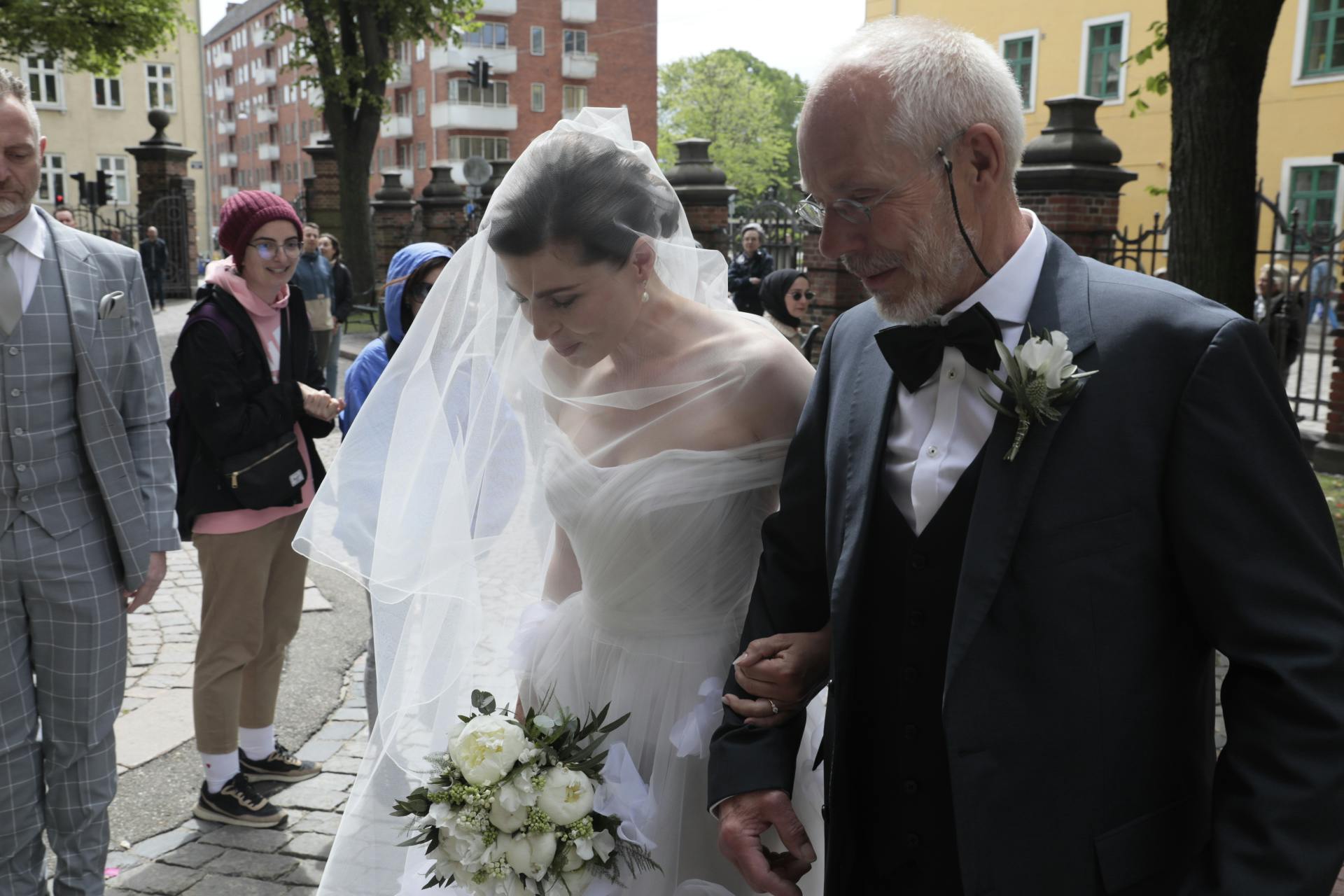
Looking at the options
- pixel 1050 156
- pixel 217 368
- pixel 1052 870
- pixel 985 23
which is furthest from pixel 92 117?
pixel 1052 870

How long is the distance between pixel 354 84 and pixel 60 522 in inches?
746

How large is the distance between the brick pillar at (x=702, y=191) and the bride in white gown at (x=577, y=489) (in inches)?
493

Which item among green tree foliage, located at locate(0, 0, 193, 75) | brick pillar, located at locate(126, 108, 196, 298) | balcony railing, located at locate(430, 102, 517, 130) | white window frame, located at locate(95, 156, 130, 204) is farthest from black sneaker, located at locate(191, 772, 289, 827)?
balcony railing, located at locate(430, 102, 517, 130)

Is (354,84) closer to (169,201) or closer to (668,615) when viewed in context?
(169,201)

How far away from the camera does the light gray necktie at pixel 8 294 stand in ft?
10.6

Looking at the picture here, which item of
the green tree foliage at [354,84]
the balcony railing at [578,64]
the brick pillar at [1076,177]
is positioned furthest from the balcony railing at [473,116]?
the brick pillar at [1076,177]

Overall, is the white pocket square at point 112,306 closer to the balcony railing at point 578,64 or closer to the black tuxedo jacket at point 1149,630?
the black tuxedo jacket at point 1149,630

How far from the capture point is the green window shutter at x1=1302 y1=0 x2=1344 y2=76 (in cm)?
2503

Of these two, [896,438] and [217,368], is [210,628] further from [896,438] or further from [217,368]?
[896,438]

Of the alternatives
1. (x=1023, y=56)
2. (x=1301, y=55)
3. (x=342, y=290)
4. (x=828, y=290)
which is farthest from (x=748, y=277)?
(x=1023, y=56)

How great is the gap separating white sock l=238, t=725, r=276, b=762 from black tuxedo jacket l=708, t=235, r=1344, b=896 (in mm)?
3572

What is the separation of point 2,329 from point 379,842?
1799mm

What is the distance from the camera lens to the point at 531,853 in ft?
7.16

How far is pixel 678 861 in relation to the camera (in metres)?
2.58
